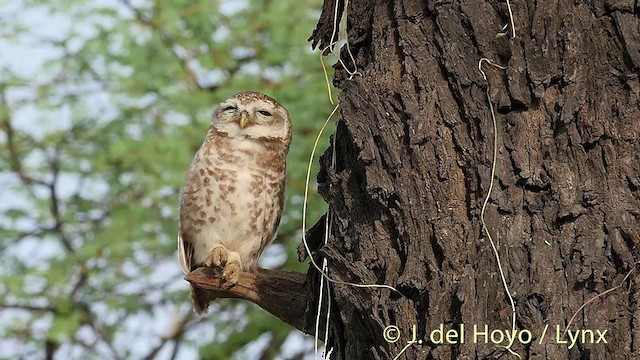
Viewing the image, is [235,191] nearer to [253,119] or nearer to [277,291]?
[253,119]

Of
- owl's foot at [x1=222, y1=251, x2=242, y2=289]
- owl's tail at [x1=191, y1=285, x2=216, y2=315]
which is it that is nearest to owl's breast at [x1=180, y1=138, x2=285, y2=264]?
owl's tail at [x1=191, y1=285, x2=216, y2=315]

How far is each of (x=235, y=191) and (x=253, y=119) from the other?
0.32 metres

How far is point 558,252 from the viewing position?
222 centimetres

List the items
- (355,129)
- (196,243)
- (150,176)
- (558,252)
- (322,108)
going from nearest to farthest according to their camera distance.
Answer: (558,252) → (355,129) → (196,243) → (322,108) → (150,176)

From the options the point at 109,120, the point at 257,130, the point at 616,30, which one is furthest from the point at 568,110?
the point at 109,120

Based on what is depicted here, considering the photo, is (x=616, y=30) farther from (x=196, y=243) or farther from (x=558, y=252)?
(x=196, y=243)

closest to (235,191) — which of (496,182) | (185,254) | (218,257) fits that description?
(218,257)

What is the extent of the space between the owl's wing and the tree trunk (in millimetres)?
1631

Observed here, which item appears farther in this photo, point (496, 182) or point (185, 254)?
point (185, 254)

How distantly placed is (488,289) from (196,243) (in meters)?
1.97

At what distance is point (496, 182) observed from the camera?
229cm

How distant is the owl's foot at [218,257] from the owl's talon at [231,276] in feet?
0.90

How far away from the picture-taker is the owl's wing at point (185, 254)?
405 cm

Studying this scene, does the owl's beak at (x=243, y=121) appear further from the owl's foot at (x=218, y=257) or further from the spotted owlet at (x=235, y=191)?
the owl's foot at (x=218, y=257)
